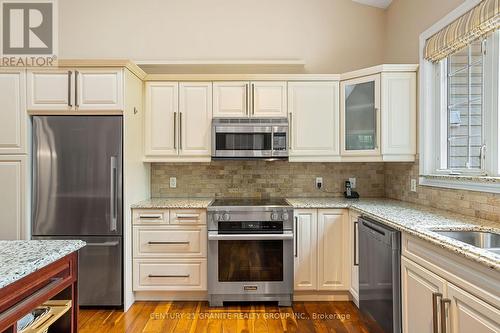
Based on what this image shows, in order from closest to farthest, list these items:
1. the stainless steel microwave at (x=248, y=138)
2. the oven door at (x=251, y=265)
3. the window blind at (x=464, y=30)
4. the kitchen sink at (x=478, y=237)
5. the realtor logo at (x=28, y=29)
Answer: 1. the kitchen sink at (x=478, y=237)
2. the window blind at (x=464, y=30)
3. the oven door at (x=251, y=265)
4. the stainless steel microwave at (x=248, y=138)
5. the realtor logo at (x=28, y=29)

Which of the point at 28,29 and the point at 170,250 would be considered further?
the point at 28,29

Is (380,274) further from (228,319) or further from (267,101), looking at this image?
(267,101)

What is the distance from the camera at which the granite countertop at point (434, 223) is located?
1.23 metres

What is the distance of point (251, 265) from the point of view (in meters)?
2.74

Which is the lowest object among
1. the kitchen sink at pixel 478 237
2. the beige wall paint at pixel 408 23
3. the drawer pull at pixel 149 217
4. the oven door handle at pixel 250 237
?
the oven door handle at pixel 250 237

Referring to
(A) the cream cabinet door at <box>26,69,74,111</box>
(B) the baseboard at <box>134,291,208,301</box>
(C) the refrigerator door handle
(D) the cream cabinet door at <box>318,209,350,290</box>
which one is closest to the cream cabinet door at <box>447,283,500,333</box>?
(D) the cream cabinet door at <box>318,209,350,290</box>

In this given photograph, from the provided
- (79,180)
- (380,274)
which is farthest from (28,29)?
(380,274)

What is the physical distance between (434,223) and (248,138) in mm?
1750

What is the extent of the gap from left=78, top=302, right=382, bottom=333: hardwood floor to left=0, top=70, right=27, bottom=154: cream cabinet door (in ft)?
5.16

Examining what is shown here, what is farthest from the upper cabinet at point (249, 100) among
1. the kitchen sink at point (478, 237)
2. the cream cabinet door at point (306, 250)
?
the kitchen sink at point (478, 237)

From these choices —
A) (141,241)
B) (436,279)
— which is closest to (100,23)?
(141,241)

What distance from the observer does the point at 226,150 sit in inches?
118

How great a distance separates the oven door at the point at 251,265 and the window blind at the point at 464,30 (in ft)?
6.37

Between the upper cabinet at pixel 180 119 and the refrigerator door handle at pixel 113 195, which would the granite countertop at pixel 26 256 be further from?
the upper cabinet at pixel 180 119
